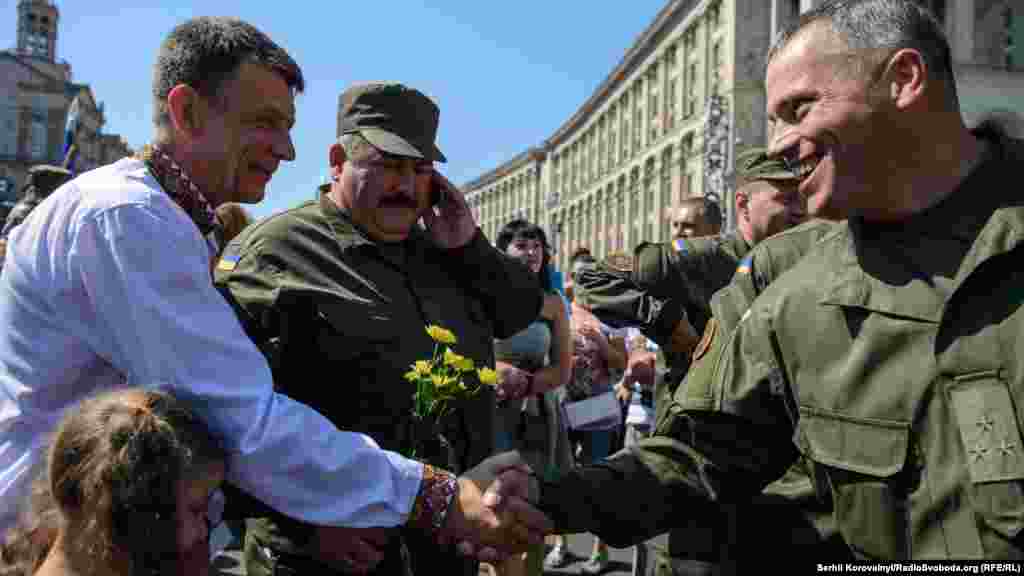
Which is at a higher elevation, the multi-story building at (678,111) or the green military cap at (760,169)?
the multi-story building at (678,111)

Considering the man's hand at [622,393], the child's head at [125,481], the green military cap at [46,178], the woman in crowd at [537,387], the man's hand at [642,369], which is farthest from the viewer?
the man's hand at [622,393]

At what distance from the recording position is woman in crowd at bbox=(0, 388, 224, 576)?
2043mm

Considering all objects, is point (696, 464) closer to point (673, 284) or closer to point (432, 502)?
point (432, 502)

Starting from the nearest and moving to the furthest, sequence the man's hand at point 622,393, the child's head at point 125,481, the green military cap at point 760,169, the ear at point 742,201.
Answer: the child's head at point 125,481 < the green military cap at point 760,169 < the ear at point 742,201 < the man's hand at point 622,393

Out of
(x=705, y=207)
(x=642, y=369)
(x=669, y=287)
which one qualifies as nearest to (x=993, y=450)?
(x=669, y=287)

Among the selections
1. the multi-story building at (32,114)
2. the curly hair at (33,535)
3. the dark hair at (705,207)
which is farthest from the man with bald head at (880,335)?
the multi-story building at (32,114)

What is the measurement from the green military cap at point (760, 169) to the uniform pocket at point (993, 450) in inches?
90.0

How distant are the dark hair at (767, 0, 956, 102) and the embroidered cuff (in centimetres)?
161

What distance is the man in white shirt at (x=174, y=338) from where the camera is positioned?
2133 mm

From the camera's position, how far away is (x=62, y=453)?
2062 millimetres

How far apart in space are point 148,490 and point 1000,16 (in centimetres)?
3647

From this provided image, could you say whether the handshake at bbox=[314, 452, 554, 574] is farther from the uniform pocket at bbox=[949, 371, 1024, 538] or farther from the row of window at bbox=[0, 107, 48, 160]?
the row of window at bbox=[0, 107, 48, 160]

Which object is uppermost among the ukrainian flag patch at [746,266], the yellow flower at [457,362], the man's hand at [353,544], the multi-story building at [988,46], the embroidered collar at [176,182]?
the multi-story building at [988,46]

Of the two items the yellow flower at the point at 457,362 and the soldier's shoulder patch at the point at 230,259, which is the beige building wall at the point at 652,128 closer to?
the soldier's shoulder patch at the point at 230,259
